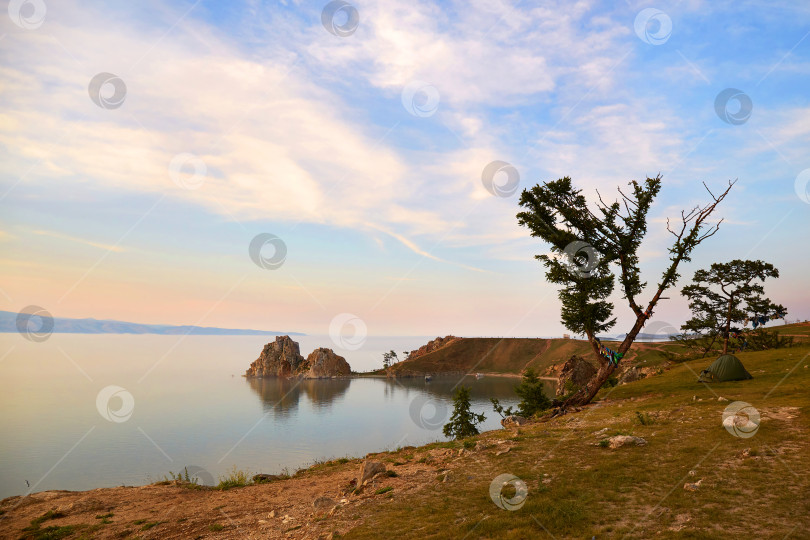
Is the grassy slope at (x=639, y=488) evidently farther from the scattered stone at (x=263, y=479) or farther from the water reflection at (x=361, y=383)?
the water reflection at (x=361, y=383)

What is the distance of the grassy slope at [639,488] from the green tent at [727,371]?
1282 centimetres

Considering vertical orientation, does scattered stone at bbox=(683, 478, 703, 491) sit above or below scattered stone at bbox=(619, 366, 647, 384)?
above

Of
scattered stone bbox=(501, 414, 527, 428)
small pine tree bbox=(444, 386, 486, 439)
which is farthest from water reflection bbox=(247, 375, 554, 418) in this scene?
scattered stone bbox=(501, 414, 527, 428)

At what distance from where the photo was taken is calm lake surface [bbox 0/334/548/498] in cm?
5447

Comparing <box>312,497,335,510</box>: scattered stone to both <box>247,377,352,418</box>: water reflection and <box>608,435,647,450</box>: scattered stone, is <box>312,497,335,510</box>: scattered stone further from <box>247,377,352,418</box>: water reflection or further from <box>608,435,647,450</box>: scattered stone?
<box>247,377,352,418</box>: water reflection

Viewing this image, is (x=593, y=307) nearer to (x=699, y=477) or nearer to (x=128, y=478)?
(x=699, y=477)

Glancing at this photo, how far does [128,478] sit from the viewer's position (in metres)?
49.1

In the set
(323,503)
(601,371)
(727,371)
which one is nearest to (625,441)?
(323,503)

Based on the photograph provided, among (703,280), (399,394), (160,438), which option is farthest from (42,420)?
(703,280)

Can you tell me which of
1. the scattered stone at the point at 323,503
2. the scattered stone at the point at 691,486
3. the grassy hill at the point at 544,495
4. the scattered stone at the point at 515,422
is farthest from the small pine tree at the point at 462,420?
the scattered stone at the point at 691,486

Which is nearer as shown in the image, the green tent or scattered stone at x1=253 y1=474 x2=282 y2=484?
scattered stone at x1=253 y1=474 x2=282 y2=484

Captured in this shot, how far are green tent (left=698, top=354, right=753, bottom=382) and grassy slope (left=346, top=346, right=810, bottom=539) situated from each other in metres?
12.8

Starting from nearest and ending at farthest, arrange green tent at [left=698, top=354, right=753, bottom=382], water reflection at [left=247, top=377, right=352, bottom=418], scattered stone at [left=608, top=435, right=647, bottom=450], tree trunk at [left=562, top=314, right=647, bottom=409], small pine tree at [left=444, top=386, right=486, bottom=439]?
scattered stone at [left=608, top=435, right=647, bottom=450], tree trunk at [left=562, top=314, right=647, bottom=409], green tent at [left=698, top=354, right=753, bottom=382], small pine tree at [left=444, top=386, right=486, bottom=439], water reflection at [left=247, top=377, right=352, bottom=418]

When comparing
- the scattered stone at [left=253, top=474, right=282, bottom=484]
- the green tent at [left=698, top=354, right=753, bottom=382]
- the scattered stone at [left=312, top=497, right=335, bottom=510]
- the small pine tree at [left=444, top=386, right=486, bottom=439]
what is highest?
the green tent at [left=698, top=354, right=753, bottom=382]
